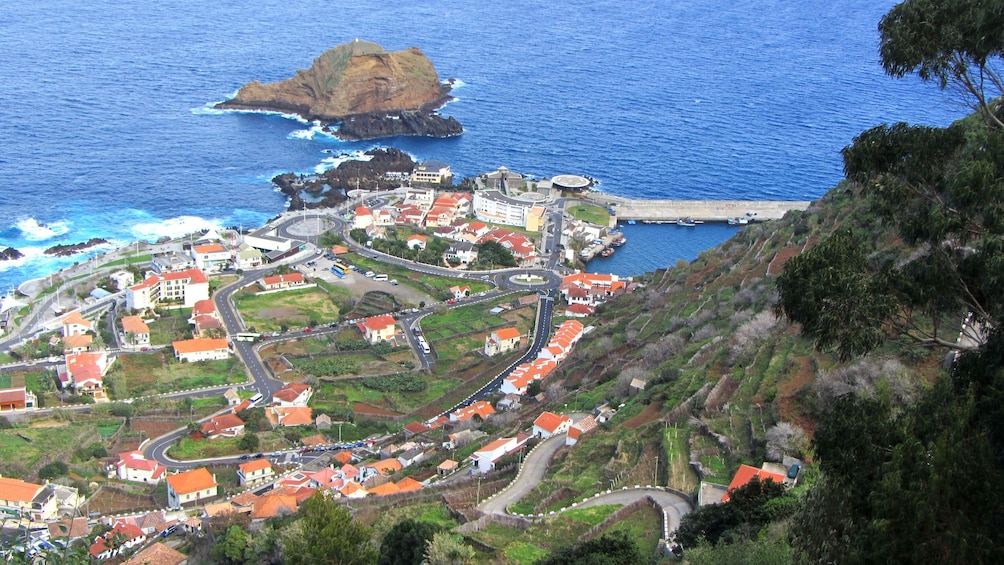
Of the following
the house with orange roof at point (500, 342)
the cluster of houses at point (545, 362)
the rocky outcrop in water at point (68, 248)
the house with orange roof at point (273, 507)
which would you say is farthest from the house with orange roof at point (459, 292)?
the house with orange roof at point (273, 507)

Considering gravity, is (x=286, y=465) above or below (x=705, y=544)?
below

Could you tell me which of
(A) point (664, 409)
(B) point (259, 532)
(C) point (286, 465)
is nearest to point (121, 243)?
(C) point (286, 465)

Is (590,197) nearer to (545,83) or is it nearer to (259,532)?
(545,83)

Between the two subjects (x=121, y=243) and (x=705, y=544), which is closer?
(x=705, y=544)

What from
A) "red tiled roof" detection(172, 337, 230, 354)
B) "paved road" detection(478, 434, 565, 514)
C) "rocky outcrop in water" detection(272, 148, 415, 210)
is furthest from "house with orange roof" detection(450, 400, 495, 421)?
"rocky outcrop in water" detection(272, 148, 415, 210)

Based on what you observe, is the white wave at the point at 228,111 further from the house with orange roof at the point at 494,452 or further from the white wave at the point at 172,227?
the house with orange roof at the point at 494,452

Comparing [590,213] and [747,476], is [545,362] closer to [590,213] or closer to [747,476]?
[747,476]
